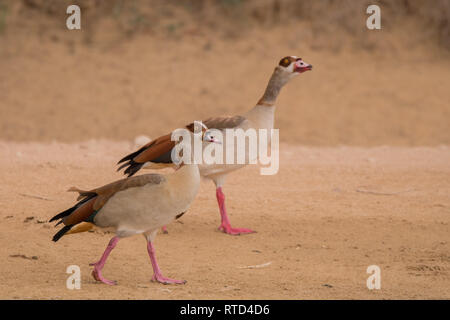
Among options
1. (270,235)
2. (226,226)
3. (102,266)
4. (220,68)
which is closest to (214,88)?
(220,68)

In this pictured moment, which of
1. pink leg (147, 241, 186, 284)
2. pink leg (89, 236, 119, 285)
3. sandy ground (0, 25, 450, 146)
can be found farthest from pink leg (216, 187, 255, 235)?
sandy ground (0, 25, 450, 146)

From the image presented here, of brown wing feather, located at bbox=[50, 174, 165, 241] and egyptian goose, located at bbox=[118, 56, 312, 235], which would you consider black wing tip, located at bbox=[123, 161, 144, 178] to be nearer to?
egyptian goose, located at bbox=[118, 56, 312, 235]

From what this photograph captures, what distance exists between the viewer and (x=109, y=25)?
13023 mm

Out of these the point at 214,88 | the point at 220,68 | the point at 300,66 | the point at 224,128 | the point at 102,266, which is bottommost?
the point at 102,266

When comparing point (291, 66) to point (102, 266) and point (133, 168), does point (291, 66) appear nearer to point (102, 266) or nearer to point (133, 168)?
point (133, 168)

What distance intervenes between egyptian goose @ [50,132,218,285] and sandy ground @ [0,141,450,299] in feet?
1.11

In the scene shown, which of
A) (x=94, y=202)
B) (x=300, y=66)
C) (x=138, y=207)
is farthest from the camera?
(x=300, y=66)

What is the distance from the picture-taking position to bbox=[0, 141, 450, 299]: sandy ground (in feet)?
16.6

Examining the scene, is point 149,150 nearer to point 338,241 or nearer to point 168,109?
point 338,241

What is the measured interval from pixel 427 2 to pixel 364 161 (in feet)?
16.1

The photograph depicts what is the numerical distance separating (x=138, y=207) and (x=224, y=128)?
187 centimetres

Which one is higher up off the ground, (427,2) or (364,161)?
(427,2)

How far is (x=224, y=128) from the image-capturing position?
6605 mm
